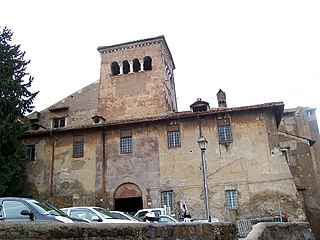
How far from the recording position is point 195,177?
24562mm

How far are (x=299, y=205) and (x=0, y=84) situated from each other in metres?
21.0

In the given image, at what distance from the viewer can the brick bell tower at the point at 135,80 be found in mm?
32531

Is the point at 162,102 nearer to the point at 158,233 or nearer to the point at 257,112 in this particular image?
the point at 257,112

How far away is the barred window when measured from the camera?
2578 cm

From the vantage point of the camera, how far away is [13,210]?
404 inches

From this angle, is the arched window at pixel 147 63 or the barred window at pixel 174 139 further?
the arched window at pixel 147 63

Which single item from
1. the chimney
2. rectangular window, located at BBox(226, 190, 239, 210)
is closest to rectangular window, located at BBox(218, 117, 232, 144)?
rectangular window, located at BBox(226, 190, 239, 210)

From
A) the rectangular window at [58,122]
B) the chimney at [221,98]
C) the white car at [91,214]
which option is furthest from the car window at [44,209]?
the rectangular window at [58,122]

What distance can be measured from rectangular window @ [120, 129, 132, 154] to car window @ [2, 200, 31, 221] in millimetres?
16195

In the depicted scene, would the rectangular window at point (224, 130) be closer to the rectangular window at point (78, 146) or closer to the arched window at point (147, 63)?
the rectangular window at point (78, 146)

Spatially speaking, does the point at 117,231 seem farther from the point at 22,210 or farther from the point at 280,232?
the point at 280,232

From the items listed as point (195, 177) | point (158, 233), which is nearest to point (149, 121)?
point (195, 177)

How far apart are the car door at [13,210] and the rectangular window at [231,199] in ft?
52.6

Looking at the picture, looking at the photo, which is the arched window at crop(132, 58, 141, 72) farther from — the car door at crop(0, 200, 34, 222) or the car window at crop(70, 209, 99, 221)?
the car door at crop(0, 200, 34, 222)
